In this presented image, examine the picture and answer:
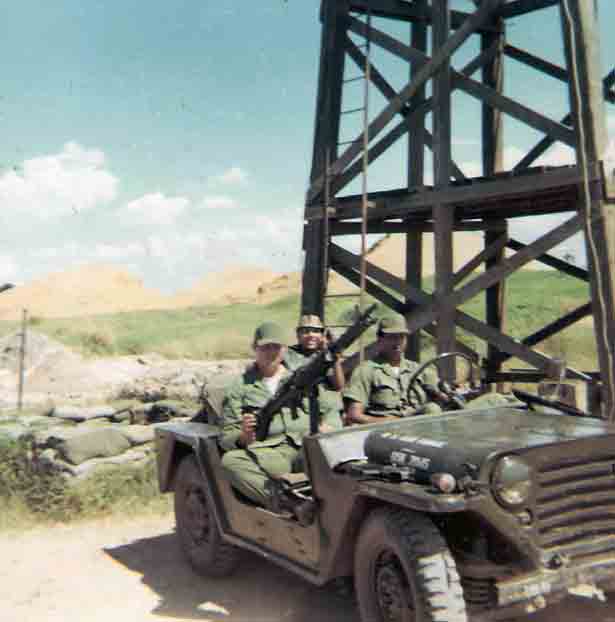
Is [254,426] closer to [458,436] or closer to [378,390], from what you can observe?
[378,390]

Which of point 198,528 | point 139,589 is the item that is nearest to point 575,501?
point 198,528

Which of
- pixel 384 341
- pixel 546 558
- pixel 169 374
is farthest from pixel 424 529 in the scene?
pixel 169 374

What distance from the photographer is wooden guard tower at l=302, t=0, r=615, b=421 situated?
21.1 ft

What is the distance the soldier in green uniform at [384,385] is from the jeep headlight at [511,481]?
1.93 m

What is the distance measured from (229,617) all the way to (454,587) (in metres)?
1.89

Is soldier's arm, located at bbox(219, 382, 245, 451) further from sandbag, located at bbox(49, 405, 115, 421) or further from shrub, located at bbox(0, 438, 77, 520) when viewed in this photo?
sandbag, located at bbox(49, 405, 115, 421)

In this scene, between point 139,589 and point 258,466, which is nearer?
point 258,466

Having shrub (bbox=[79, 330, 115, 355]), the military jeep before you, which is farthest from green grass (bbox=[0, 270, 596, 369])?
the military jeep

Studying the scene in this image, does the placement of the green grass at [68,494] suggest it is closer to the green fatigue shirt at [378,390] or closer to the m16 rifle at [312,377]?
the green fatigue shirt at [378,390]

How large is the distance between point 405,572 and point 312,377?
115 cm

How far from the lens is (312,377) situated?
4.24 meters

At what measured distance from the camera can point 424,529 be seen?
11.2ft

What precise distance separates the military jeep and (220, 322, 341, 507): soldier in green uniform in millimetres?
673

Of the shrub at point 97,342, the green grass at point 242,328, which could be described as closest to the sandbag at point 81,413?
the green grass at point 242,328
